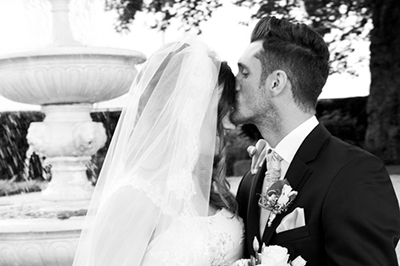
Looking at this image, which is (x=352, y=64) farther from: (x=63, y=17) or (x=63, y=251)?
(x=63, y=251)

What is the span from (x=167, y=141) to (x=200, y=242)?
503 millimetres

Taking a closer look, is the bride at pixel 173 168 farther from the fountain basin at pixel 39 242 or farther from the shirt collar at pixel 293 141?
the fountain basin at pixel 39 242

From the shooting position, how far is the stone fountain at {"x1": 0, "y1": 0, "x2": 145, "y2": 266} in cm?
406

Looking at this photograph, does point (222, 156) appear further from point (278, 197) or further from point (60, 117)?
point (60, 117)

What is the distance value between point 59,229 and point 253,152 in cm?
149

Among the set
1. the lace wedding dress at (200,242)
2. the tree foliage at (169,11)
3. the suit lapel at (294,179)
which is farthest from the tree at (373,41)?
the suit lapel at (294,179)

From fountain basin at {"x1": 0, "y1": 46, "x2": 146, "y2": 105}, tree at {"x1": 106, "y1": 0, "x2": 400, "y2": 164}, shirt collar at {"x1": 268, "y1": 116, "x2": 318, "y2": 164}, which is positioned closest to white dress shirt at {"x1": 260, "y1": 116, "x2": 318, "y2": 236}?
shirt collar at {"x1": 268, "y1": 116, "x2": 318, "y2": 164}

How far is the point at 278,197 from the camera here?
264 cm

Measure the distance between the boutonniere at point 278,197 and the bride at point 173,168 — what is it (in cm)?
39

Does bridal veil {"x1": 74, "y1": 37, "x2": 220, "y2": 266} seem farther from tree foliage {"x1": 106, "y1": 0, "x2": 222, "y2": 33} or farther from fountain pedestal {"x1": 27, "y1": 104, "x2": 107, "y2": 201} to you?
tree foliage {"x1": 106, "y1": 0, "x2": 222, "y2": 33}

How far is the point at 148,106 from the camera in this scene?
2.99 meters

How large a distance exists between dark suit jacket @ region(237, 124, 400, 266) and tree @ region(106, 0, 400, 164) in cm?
1019

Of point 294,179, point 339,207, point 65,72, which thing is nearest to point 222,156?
point 294,179

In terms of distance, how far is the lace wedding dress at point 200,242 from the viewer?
9.18 ft
